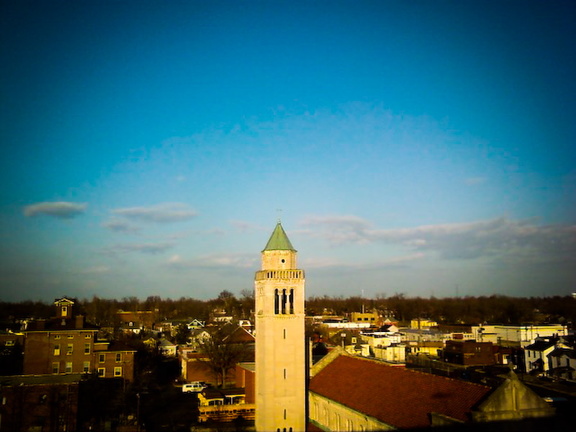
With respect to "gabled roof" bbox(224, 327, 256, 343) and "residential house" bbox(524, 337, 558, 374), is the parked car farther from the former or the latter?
"residential house" bbox(524, 337, 558, 374)

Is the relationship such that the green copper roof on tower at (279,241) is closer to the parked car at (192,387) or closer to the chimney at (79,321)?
the parked car at (192,387)

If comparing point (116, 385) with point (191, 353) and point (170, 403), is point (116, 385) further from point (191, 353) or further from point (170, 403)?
point (191, 353)

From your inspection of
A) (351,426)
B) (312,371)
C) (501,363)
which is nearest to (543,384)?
(501,363)

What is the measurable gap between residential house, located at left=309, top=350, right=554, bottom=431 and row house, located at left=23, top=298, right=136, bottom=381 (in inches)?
1116

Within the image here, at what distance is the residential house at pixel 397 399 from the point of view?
23609mm

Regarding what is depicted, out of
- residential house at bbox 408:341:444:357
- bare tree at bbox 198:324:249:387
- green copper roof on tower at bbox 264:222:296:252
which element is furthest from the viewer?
residential house at bbox 408:341:444:357

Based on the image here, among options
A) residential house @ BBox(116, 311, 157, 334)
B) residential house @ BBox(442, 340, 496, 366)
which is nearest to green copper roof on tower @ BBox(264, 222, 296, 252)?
residential house @ BBox(442, 340, 496, 366)

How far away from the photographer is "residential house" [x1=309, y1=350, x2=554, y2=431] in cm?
2361

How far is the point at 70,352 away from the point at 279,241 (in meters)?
33.6

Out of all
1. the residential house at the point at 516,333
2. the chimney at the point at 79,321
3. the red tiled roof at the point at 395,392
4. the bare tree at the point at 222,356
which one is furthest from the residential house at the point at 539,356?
the chimney at the point at 79,321

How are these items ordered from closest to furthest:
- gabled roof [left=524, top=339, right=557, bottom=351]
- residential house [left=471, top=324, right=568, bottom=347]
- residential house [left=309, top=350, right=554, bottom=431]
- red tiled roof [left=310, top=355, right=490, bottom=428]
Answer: residential house [left=309, top=350, right=554, bottom=431] < red tiled roof [left=310, top=355, right=490, bottom=428] < gabled roof [left=524, top=339, right=557, bottom=351] < residential house [left=471, top=324, right=568, bottom=347]

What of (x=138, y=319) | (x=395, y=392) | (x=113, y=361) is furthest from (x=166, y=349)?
(x=395, y=392)

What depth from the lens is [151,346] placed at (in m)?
90.4

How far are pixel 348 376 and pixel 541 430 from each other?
1486cm
